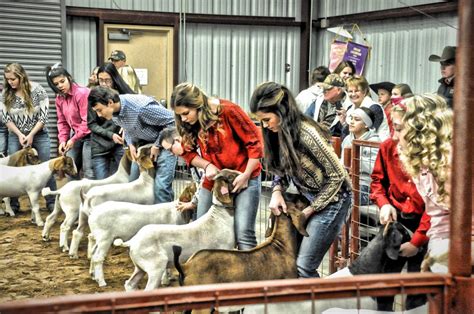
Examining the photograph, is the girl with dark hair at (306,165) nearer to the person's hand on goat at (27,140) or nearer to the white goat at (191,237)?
the white goat at (191,237)

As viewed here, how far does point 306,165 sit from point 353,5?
7.70m

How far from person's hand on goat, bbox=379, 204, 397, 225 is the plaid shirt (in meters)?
2.39

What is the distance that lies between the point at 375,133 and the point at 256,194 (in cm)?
125

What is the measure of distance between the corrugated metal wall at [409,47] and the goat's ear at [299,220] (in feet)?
19.4

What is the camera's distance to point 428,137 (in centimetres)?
299

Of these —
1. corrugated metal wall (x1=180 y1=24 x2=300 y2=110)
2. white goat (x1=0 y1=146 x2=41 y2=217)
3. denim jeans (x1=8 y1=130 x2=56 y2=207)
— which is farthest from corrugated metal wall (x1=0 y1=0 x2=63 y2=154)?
white goat (x1=0 y1=146 x2=41 y2=217)

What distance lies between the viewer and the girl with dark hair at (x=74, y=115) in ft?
22.8

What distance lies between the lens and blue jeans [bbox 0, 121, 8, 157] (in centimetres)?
792

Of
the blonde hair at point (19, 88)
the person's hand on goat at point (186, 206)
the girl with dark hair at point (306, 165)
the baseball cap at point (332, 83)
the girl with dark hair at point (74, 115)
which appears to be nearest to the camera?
the girl with dark hair at point (306, 165)

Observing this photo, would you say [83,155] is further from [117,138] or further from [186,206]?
[186,206]

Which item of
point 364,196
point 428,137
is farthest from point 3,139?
point 428,137

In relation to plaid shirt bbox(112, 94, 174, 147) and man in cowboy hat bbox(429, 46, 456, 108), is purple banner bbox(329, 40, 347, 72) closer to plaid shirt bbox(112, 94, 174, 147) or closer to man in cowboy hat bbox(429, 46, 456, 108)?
man in cowboy hat bbox(429, 46, 456, 108)

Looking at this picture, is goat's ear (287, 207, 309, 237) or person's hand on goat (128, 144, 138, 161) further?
person's hand on goat (128, 144, 138, 161)

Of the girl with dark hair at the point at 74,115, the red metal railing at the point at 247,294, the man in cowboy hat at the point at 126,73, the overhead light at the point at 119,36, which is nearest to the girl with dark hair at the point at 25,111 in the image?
the girl with dark hair at the point at 74,115
